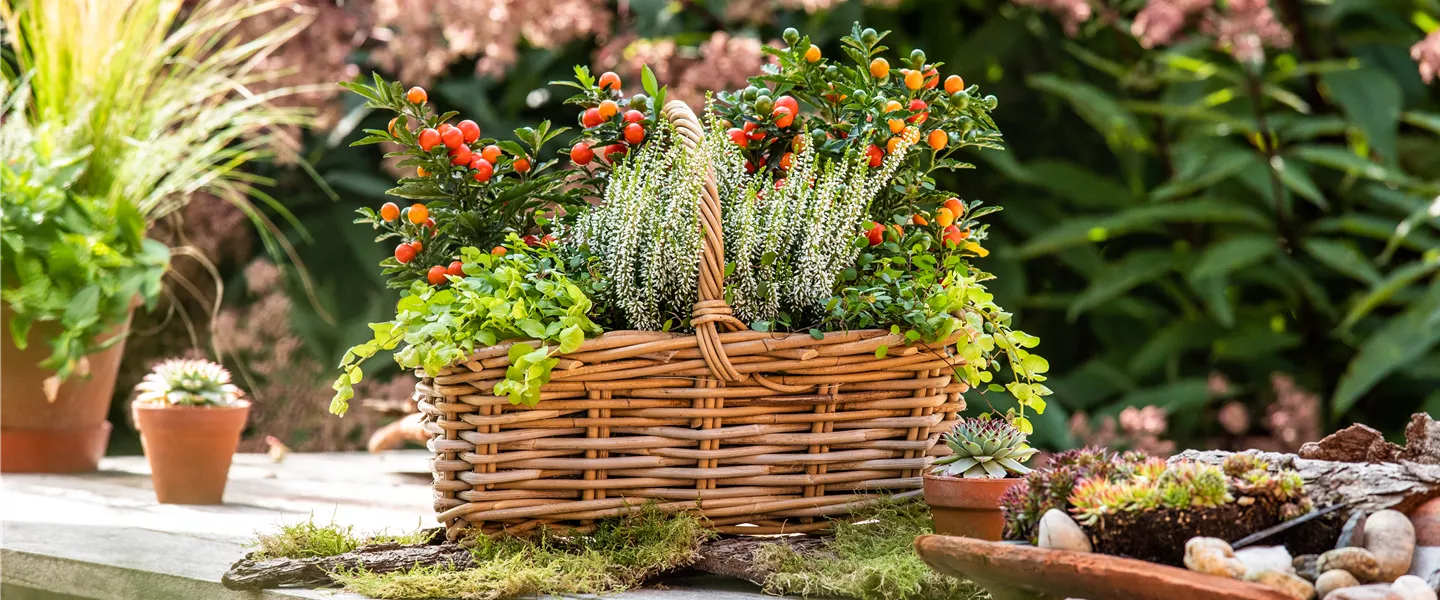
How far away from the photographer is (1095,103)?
2902 millimetres

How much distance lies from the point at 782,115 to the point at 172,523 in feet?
3.35

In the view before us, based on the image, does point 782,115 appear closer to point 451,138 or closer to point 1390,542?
point 451,138

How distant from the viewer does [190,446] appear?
1890 mm

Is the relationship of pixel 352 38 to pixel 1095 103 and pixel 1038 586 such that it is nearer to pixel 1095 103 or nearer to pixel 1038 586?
pixel 1095 103

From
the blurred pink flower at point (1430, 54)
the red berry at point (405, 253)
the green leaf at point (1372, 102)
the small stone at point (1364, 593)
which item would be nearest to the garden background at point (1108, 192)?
the green leaf at point (1372, 102)

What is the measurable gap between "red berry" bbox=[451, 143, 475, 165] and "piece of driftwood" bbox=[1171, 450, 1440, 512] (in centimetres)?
96

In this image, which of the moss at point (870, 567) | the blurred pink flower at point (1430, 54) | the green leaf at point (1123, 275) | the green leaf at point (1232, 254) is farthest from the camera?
the green leaf at point (1123, 275)

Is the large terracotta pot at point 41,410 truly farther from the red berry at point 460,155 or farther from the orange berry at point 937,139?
the orange berry at point 937,139

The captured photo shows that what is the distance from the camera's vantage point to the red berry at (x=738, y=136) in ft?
5.02

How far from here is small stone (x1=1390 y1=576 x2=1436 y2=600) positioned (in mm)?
917

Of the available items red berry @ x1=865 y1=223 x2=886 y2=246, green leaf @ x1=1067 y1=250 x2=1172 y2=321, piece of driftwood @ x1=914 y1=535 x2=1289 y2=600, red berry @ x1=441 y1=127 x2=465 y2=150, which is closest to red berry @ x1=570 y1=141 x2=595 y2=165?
red berry @ x1=441 y1=127 x2=465 y2=150

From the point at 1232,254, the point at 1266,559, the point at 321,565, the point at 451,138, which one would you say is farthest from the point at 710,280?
the point at 1232,254

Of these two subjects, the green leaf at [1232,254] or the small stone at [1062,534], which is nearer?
the small stone at [1062,534]

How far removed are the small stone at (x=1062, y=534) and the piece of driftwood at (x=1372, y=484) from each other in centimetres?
22
